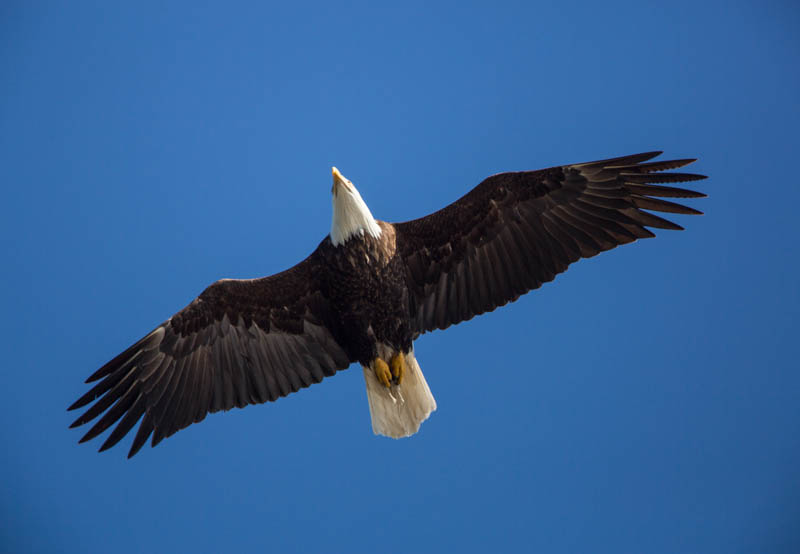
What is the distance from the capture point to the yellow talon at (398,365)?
5.61m

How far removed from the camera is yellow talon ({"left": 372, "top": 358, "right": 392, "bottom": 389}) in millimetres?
5590

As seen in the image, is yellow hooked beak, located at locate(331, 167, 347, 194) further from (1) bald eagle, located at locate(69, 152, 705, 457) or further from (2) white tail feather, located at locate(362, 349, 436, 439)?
(2) white tail feather, located at locate(362, 349, 436, 439)

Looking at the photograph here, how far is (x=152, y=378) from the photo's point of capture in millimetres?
5590

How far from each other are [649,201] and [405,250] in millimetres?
2013

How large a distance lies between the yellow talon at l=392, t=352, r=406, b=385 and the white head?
40.4 inches

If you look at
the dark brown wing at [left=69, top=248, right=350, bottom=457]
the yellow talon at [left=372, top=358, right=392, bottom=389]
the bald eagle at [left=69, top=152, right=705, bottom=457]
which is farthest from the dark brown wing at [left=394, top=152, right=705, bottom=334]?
the dark brown wing at [left=69, top=248, right=350, bottom=457]

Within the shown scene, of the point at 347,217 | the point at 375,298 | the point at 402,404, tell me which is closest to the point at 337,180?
the point at 347,217

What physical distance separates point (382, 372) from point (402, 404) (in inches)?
15.5

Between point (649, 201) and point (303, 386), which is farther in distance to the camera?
Result: point (303, 386)

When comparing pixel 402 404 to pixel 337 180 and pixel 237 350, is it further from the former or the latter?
pixel 337 180

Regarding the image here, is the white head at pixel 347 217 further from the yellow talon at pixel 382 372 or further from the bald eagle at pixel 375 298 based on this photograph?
the yellow talon at pixel 382 372

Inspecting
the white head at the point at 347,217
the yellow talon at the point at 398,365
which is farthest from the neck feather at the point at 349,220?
the yellow talon at the point at 398,365

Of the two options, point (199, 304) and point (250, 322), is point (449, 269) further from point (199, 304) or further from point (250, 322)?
point (199, 304)

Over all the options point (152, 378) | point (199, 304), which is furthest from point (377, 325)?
point (152, 378)
